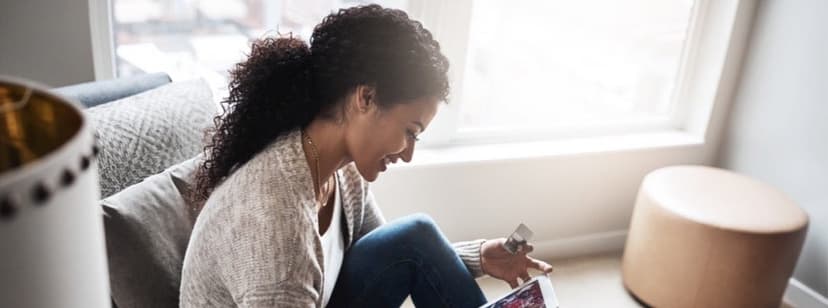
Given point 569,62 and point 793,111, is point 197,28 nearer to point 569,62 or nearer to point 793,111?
point 569,62

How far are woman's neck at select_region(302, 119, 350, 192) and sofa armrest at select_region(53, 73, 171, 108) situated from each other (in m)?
0.38

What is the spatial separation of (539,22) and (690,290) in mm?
830

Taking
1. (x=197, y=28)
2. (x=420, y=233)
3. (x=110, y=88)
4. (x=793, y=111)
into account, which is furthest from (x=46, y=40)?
(x=793, y=111)

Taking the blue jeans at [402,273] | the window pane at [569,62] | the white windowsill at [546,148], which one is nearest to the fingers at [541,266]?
the blue jeans at [402,273]

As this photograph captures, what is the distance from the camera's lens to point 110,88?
1.25m

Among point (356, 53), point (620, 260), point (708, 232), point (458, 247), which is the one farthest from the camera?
point (620, 260)

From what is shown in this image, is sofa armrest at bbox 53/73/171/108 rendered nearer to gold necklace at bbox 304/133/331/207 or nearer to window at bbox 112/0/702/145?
window at bbox 112/0/702/145

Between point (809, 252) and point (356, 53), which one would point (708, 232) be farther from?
point (356, 53)

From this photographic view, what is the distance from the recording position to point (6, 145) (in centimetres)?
38

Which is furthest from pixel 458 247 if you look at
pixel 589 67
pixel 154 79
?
pixel 589 67

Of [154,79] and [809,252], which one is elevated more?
[154,79]

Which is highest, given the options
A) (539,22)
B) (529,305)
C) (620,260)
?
(539,22)

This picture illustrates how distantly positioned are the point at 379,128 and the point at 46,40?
2.41 ft

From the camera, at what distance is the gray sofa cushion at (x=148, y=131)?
108 cm
